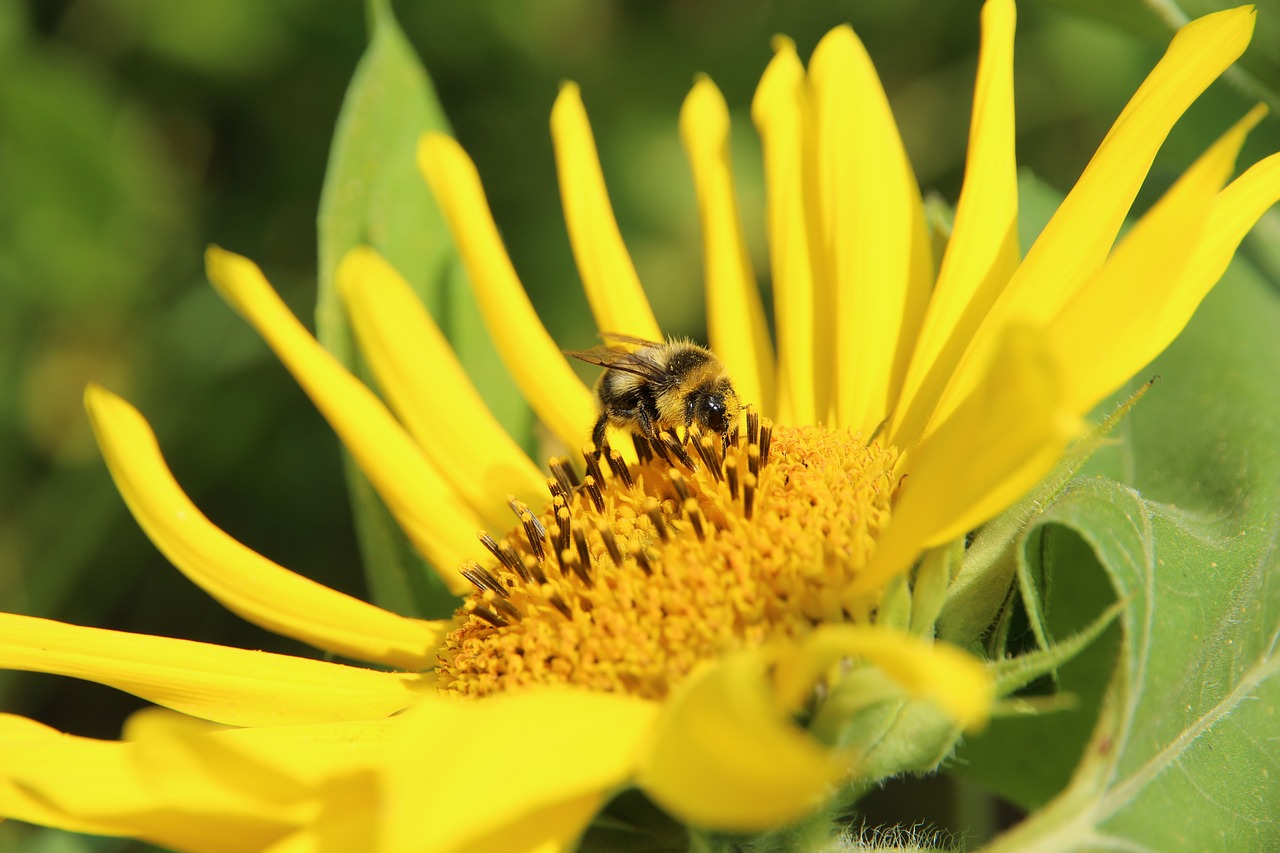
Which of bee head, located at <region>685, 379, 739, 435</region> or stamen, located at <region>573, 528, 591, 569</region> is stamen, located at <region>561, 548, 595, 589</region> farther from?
bee head, located at <region>685, 379, 739, 435</region>

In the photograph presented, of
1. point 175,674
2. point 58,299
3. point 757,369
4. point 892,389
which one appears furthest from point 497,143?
point 175,674

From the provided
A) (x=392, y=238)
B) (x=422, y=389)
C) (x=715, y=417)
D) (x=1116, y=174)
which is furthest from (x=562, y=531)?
(x=1116, y=174)

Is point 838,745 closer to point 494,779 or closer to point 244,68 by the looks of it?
point 494,779

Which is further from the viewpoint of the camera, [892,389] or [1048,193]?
[1048,193]

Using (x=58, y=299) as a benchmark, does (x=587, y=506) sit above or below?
below

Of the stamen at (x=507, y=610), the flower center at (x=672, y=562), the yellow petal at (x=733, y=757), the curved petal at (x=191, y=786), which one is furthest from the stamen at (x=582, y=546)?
the yellow petal at (x=733, y=757)

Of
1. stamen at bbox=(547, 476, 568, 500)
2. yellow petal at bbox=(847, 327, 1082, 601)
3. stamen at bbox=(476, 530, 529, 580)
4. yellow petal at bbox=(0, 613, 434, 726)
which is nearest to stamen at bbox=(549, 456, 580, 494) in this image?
stamen at bbox=(547, 476, 568, 500)
